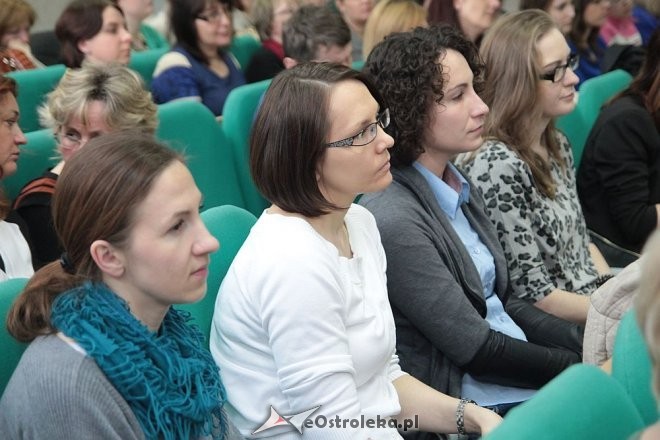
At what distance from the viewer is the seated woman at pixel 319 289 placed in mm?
1524

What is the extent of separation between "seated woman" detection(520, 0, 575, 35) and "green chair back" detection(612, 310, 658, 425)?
3075mm

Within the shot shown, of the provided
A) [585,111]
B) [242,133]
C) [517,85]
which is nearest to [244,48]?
[242,133]

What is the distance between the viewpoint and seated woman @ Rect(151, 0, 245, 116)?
3891 millimetres

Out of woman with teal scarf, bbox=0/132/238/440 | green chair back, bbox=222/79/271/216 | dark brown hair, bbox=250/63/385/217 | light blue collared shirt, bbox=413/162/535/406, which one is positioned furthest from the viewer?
green chair back, bbox=222/79/271/216

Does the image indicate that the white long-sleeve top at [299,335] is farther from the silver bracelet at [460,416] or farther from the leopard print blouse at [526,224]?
the leopard print blouse at [526,224]

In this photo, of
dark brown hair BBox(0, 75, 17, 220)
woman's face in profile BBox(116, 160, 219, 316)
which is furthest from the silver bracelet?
dark brown hair BBox(0, 75, 17, 220)

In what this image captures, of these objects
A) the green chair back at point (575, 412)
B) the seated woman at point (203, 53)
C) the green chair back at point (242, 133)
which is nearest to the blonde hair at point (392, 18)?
the seated woman at point (203, 53)

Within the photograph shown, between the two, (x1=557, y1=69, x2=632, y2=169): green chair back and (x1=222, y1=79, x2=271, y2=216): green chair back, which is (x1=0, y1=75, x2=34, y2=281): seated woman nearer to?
(x1=222, y1=79, x2=271, y2=216): green chair back

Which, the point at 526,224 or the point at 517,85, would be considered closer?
the point at 526,224

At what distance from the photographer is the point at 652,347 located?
3.21ft

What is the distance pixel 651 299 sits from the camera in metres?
0.97

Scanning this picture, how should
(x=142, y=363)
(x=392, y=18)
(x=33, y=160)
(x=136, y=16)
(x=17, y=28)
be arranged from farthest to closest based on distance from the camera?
(x=136, y=16), (x=17, y=28), (x=392, y=18), (x=33, y=160), (x=142, y=363)

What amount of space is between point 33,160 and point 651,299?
1.92 m

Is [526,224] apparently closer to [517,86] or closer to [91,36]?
[517,86]
